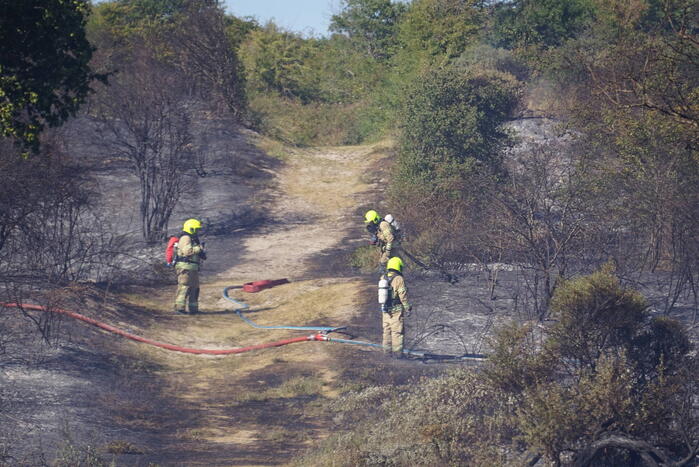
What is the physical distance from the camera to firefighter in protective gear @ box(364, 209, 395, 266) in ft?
53.8

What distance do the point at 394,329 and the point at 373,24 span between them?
36.6m

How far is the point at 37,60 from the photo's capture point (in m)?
9.72

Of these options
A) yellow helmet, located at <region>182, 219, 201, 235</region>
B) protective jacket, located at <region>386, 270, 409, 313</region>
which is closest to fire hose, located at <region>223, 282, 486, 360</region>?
protective jacket, located at <region>386, 270, 409, 313</region>

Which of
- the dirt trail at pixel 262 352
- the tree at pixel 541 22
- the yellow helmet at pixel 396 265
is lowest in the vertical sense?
the dirt trail at pixel 262 352

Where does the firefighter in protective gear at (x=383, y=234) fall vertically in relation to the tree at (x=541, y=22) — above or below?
below

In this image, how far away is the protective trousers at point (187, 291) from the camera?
15887mm

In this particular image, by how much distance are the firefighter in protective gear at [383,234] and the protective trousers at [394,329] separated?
3638 mm

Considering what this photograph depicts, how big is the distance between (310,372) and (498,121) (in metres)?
13.5

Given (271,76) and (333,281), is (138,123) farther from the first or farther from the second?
(271,76)

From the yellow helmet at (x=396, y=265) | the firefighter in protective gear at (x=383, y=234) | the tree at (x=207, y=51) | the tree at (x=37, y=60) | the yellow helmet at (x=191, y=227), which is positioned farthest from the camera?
the tree at (x=207, y=51)

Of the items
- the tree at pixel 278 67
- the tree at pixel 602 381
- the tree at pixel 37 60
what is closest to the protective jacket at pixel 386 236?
the tree at pixel 602 381

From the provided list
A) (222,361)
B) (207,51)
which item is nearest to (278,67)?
(207,51)

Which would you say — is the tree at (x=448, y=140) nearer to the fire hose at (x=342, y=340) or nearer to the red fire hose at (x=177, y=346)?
the fire hose at (x=342, y=340)

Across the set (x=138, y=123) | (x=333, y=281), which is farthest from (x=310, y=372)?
(x=138, y=123)
